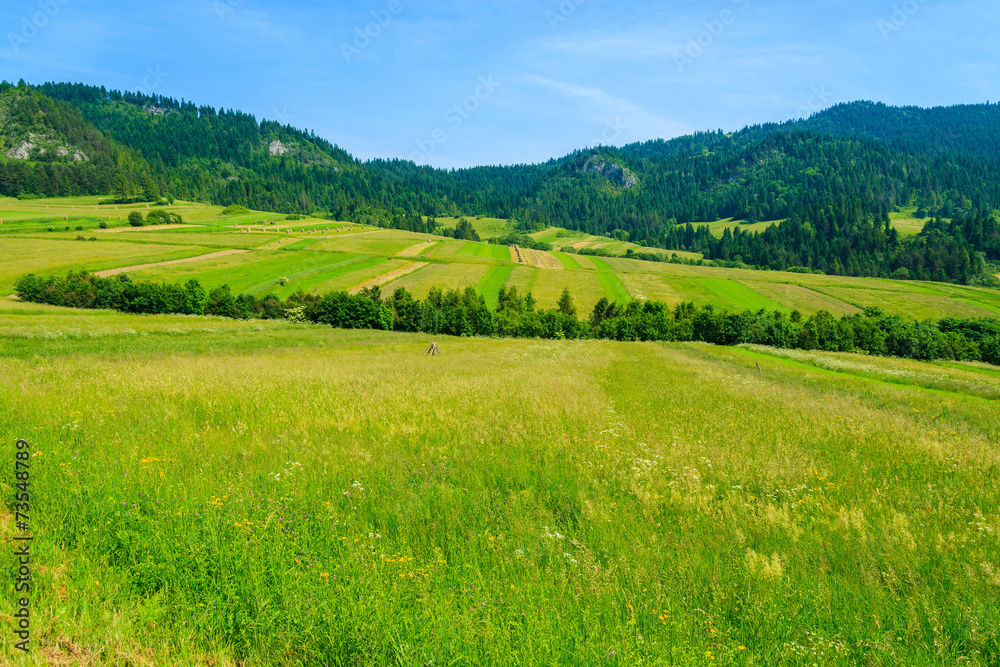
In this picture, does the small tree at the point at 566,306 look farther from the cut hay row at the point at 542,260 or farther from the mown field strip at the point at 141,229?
the mown field strip at the point at 141,229

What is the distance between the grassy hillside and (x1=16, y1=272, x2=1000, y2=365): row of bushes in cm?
916

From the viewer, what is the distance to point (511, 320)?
75938 millimetres

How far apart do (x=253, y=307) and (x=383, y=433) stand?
7588cm

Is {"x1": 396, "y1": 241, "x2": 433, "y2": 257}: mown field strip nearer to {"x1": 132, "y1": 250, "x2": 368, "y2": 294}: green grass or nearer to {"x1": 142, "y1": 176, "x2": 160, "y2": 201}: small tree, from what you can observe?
{"x1": 132, "y1": 250, "x2": 368, "y2": 294}: green grass

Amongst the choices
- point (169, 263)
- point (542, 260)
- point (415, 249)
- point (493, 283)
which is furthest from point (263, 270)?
point (542, 260)

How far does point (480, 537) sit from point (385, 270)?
107 meters

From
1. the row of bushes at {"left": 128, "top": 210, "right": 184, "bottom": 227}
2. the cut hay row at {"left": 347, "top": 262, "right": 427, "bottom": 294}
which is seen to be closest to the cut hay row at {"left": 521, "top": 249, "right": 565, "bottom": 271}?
the cut hay row at {"left": 347, "top": 262, "right": 427, "bottom": 294}

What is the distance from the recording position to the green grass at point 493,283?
307 feet

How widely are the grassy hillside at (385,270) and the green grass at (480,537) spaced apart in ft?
269

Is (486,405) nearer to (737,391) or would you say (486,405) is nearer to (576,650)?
(576,650)

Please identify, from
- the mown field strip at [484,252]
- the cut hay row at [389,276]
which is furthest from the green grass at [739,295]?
the cut hay row at [389,276]

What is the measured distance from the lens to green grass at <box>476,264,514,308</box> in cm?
9362

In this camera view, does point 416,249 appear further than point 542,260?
No

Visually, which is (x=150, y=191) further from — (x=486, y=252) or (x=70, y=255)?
(x=486, y=252)
